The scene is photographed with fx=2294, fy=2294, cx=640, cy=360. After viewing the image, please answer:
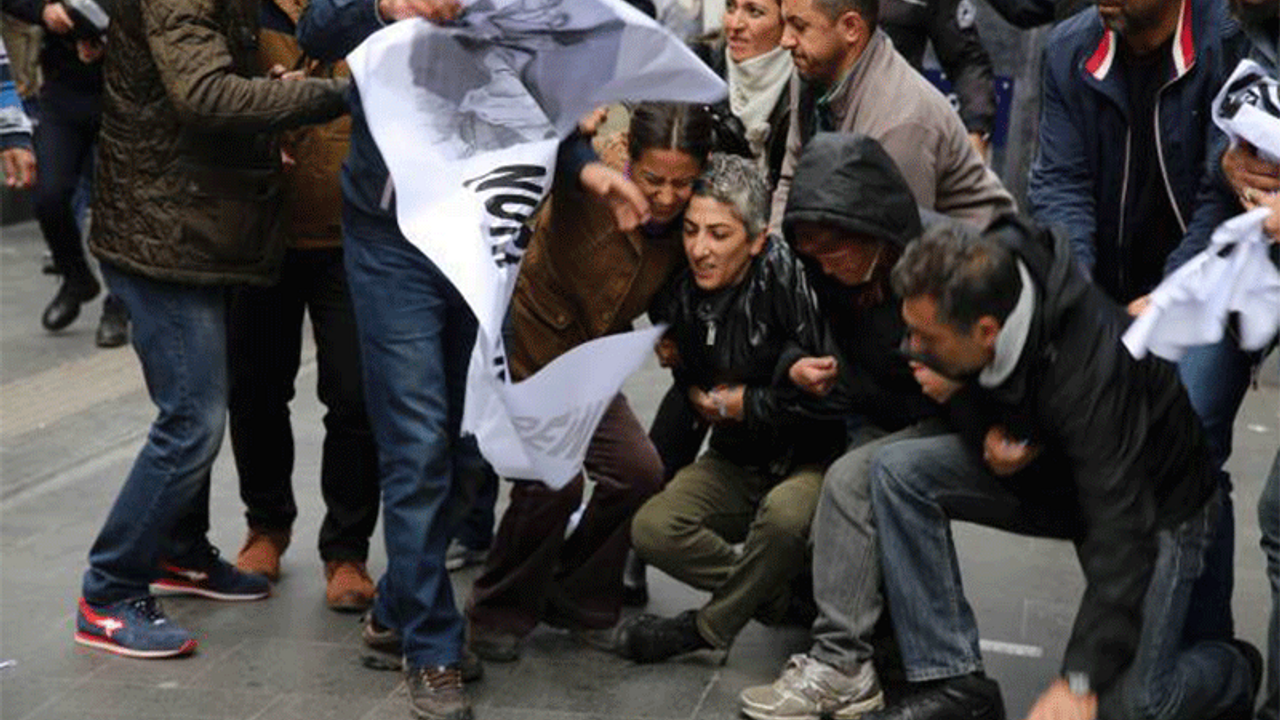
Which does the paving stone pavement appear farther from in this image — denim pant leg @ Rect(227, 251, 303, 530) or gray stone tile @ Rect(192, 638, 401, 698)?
denim pant leg @ Rect(227, 251, 303, 530)

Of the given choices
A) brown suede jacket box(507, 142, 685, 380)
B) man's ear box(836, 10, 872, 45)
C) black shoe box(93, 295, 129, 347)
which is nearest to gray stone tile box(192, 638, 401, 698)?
brown suede jacket box(507, 142, 685, 380)

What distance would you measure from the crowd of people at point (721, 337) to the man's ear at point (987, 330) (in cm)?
13

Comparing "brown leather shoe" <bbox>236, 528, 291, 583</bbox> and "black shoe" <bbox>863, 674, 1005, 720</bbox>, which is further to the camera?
"brown leather shoe" <bbox>236, 528, 291, 583</bbox>

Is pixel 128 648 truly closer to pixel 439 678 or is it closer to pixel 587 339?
pixel 439 678

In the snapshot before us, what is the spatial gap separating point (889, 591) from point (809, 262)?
0.77 metres

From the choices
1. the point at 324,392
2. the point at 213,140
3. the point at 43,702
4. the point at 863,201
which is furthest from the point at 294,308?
the point at 863,201

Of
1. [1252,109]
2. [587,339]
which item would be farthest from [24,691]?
[1252,109]

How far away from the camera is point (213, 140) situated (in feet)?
18.2

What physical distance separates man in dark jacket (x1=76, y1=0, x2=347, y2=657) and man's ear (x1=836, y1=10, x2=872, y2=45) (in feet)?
4.00

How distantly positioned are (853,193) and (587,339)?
877 millimetres

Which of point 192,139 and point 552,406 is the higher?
point 192,139

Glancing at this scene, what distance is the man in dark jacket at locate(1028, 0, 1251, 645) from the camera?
17.3ft

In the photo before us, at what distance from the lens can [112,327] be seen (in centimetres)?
956

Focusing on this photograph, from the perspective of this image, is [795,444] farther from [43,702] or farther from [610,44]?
[43,702]
